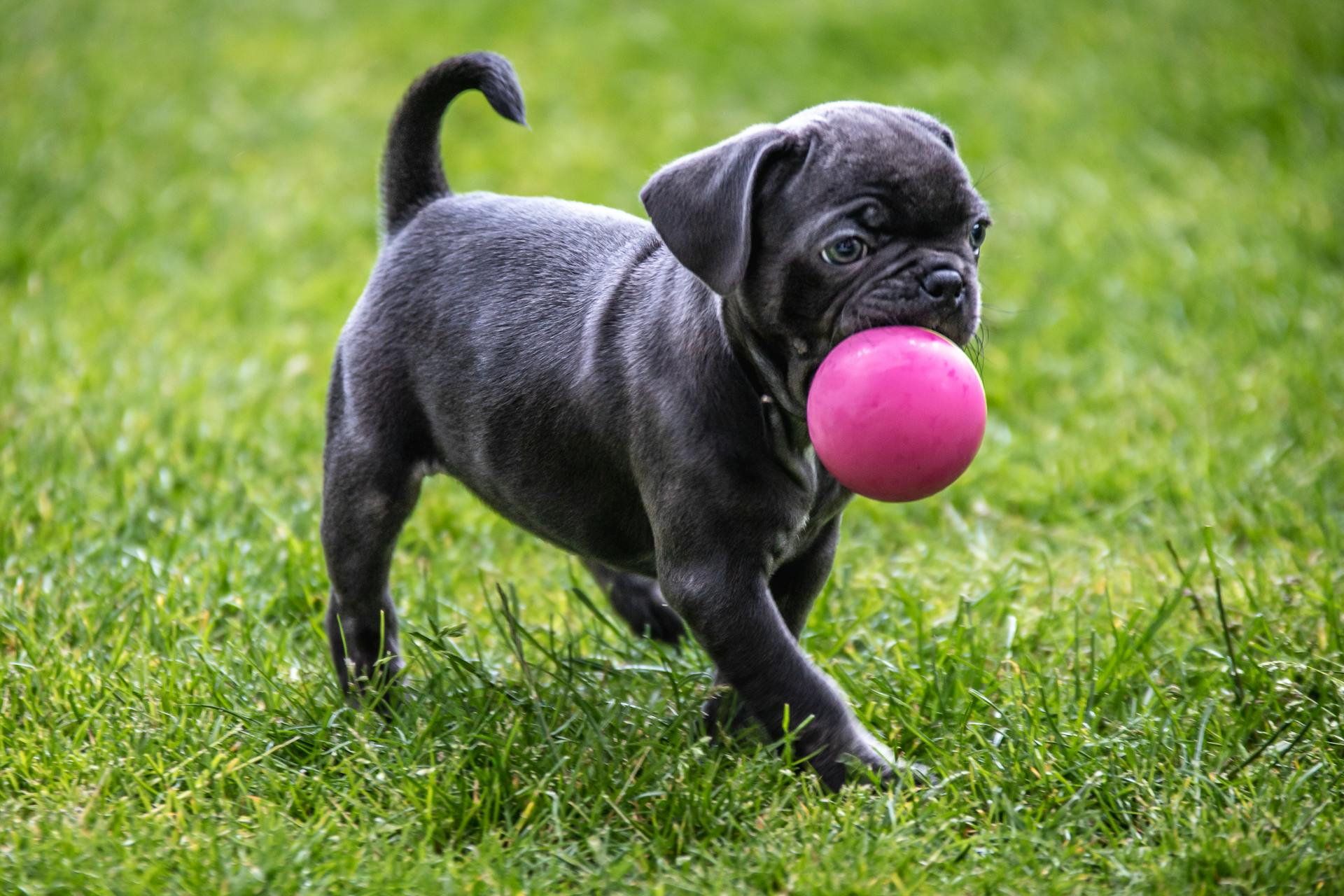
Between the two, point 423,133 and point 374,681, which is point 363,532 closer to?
point 374,681

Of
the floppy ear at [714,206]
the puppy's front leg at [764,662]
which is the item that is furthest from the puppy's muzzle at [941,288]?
the puppy's front leg at [764,662]

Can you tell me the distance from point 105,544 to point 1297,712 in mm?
3663

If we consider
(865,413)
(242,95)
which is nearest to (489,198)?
(865,413)

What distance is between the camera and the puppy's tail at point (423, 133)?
3783 millimetres

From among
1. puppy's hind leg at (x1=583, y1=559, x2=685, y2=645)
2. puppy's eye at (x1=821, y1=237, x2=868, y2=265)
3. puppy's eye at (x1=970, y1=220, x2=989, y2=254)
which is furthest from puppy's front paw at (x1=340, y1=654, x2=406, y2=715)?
puppy's eye at (x1=970, y1=220, x2=989, y2=254)

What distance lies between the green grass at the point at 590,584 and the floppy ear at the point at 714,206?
115 centimetres

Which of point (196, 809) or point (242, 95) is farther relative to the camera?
point (242, 95)

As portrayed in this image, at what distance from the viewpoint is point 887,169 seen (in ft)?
9.71

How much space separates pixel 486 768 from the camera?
3.29 meters

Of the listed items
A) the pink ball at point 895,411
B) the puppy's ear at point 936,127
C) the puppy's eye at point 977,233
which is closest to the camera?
the pink ball at point 895,411

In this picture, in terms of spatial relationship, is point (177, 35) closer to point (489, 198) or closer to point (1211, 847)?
point (489, 198)

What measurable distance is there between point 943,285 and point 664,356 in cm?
68

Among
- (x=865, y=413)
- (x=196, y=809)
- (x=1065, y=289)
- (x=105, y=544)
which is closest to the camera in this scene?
(x=865, y=413)

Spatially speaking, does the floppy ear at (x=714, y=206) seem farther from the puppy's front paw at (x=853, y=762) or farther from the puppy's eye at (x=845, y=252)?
the puppy's front paw at (x=853, y=762)
